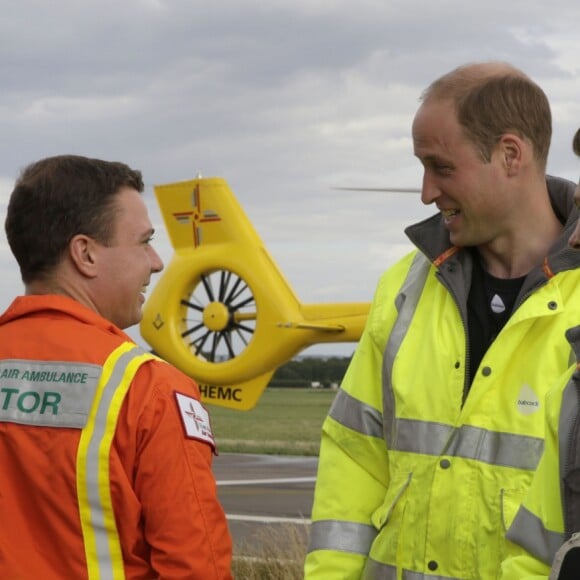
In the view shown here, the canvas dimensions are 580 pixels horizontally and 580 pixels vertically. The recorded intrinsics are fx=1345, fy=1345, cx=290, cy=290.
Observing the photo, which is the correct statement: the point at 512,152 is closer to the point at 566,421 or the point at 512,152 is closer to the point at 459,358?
the point at 459,358

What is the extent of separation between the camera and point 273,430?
33.5 meters

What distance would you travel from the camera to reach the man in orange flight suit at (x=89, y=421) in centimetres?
253

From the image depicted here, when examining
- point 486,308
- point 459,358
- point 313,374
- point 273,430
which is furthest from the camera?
point 313,374

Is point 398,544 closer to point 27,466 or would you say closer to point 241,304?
point 27,466

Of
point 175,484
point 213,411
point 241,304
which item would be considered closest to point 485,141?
point 175,484

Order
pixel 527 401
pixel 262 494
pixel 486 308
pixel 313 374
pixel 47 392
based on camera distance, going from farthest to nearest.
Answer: pixel 313 374 → pixel 262 494 → pixel 486 308 → pixel 527 401 → pixel 47 392

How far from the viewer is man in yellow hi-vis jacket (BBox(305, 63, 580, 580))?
303cm

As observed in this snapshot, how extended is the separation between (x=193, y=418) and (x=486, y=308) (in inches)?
37.6

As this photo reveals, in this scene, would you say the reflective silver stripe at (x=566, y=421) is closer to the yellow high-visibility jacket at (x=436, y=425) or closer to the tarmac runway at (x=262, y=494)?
the yellow high-visibility jacket at (x=436, y=425)

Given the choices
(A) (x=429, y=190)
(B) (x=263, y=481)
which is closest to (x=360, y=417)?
(A) (x=429, y=190)

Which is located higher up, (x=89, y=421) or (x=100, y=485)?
(x=89, y=421)

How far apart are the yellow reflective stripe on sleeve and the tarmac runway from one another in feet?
16.7

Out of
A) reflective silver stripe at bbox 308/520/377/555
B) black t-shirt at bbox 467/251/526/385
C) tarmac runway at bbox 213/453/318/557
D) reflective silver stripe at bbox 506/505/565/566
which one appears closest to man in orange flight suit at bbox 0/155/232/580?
→ reflective silver stripe at bbox 506/505/565/566

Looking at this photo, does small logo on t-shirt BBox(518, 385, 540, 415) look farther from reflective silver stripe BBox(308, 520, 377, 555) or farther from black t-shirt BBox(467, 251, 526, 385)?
reflective silver stripe BBox(308, 520, 377, 555)
